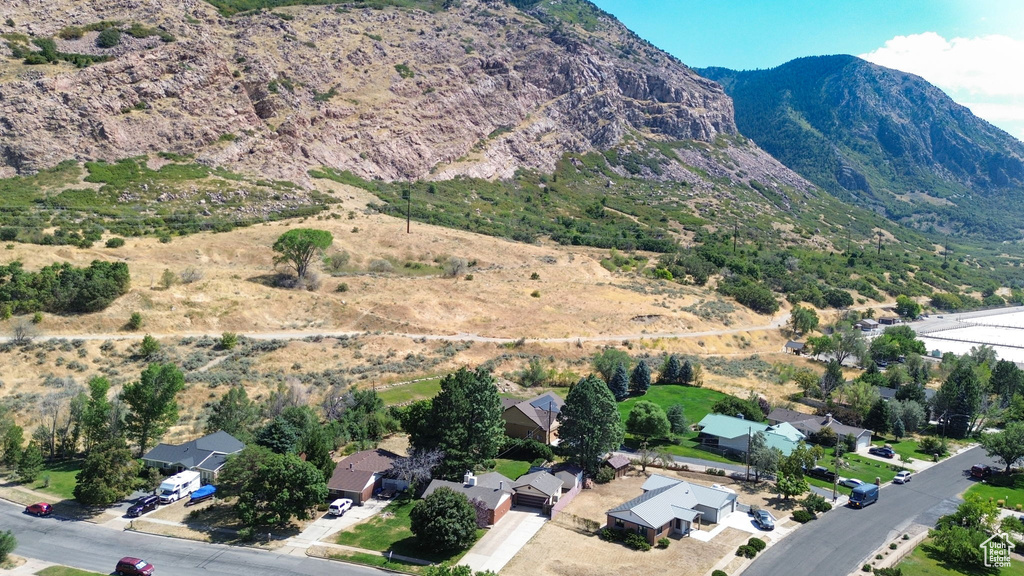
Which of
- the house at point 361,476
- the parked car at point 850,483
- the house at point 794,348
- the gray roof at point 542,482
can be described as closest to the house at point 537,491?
the gray roof at point 542,482

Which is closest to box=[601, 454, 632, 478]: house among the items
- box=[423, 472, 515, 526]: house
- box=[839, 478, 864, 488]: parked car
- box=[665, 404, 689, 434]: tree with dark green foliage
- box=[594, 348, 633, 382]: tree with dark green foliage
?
box=[665, 404, 689, 434]: tree with dark green foliage

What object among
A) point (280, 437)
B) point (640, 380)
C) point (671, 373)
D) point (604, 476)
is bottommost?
point (604, 476)

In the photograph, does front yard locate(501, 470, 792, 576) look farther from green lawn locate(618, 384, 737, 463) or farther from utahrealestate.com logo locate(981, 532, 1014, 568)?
green lawn locate(618, 384, 737, 463)

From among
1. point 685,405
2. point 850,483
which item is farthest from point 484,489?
point 685,405

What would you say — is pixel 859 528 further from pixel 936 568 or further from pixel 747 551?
pixel 747 551

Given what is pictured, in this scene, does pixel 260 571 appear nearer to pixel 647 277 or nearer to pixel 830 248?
pixel 647 277

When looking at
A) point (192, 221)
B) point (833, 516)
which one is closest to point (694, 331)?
point (833, 516)
